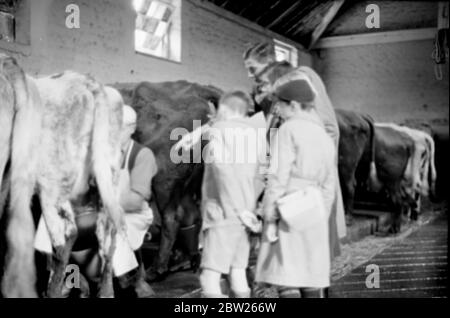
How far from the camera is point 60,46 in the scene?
249 centimetres

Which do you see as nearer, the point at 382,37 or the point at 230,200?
the point at 230,200

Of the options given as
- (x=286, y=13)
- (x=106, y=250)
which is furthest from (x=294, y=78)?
(x=106, y=250)

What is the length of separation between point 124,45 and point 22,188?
92cm

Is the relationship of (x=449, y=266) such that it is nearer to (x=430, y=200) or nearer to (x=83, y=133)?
(x=430, y=200)

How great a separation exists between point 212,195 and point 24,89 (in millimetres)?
1050

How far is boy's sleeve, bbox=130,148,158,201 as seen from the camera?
2.63 metres

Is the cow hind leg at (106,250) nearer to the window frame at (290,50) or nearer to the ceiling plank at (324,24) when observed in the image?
the window frame at (290,50)

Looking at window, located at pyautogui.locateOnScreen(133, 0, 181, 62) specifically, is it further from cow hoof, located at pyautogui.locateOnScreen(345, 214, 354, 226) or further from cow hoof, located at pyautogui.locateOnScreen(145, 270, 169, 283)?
cow hoof, located at pyautogui.locateOnScreen(345, 214, 354, 226)

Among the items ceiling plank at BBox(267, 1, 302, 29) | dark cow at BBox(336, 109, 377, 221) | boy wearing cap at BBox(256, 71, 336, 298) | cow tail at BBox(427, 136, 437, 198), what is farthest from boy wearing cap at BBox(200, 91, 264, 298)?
cow tail at BBox(427, 136, 437, 198)

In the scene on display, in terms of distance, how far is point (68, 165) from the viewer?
2398 mm

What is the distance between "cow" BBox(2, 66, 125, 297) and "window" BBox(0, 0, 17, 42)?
0.85 feet

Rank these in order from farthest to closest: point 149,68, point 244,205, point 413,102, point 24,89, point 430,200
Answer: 1. point 430,200
2. point 413,102
3. point 149,68
4. point 244,205
5. point 24,89

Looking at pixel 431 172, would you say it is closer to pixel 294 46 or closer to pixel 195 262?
pixel 294 46
